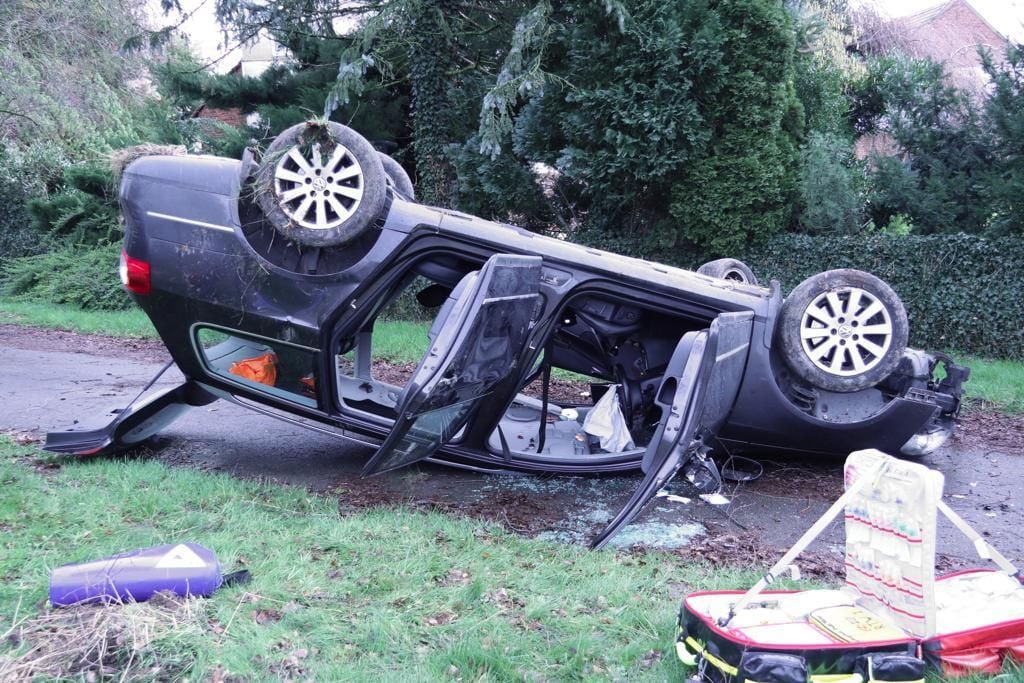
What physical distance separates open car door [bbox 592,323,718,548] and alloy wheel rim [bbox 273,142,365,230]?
7.20 ft

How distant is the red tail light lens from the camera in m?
4.89

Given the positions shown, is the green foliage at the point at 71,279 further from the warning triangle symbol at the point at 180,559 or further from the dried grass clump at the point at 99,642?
the dried grass clump at the point at 99,642

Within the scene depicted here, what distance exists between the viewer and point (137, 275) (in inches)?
193

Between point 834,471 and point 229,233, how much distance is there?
445 centimetres

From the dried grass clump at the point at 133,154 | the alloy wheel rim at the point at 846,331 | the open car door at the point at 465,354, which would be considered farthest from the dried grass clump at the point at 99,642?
the alloy wheel rim at the point at 846,331

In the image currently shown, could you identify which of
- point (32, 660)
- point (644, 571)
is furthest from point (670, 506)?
point (32, 660)

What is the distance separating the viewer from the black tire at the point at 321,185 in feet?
15.5

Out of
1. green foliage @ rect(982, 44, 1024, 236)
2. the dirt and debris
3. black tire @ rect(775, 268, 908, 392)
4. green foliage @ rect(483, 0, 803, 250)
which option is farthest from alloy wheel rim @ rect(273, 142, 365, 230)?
green foliage @ rect(982, 44, 1024, 236)

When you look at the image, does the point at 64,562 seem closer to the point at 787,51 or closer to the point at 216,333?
the point at 216,333

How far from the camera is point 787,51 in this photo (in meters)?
11.4

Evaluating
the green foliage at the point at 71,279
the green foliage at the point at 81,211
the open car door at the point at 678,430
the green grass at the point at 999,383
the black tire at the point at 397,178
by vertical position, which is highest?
the black tire at the point at 397,178

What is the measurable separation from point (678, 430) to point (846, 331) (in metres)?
1.83

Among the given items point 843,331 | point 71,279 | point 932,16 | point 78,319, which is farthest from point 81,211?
point 932,16

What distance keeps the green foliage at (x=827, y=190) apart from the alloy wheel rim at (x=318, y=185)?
8943mm
